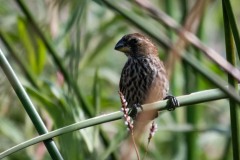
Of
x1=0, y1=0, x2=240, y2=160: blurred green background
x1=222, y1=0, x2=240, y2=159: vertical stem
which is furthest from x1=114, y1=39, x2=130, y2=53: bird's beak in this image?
x1=222, y1=0, x2=240, y2=159: vertical stem

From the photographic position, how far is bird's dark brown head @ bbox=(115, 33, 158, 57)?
12.6 ft

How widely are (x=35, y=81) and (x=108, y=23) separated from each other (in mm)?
964

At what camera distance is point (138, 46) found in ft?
13.0

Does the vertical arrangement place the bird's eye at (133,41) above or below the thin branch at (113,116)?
above

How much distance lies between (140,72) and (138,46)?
257mm

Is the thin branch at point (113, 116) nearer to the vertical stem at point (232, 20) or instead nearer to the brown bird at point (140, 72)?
the vertical stem at point (232, 20)

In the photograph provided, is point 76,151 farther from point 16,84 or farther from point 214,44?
point 214,44

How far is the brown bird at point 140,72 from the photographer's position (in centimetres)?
357

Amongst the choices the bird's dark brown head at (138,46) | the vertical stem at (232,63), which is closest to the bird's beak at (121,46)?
the bird's dark brown head at (138,46)

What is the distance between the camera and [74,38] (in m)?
2.11

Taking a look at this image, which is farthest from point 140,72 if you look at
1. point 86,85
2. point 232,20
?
point 232,20

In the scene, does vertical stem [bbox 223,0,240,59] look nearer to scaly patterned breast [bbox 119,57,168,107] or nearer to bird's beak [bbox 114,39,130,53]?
scaly patterned breast [bbox 119,57,168,107]

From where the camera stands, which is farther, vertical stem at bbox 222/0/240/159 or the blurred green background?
the blurred green background

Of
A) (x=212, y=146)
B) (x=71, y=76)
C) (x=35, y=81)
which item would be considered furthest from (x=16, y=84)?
(x=212, y=146)
